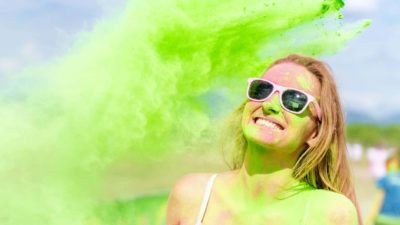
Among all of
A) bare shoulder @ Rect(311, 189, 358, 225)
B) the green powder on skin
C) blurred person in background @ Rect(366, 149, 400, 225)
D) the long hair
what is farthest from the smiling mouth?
blurred person in background @ Rect(366, 149, 400, 225)

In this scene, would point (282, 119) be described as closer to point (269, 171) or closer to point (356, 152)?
point (269, 171)

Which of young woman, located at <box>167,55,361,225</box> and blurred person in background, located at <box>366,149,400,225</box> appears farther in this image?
blurred person in background, located at <box>366,149,400,225</box>

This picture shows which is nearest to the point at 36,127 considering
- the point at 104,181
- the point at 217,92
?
the point at 104,181

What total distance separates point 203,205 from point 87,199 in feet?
2.39

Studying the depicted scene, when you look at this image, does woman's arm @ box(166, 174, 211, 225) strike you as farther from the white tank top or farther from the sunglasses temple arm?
the sunglasses temple arm

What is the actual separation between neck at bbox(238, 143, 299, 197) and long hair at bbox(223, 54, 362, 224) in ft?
0.10

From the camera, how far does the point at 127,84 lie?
3432 mm

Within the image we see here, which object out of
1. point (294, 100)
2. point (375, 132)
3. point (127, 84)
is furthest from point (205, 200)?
point (375, 132)

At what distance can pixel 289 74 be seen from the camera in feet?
9.93

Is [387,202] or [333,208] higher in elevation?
[387,202]

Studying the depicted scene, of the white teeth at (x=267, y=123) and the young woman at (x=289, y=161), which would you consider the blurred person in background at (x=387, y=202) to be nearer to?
the young woman at (x=289, y=161)

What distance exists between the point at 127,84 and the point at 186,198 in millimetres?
586

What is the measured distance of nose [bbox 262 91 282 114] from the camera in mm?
2932

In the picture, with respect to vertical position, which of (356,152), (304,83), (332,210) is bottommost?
(332,210)
